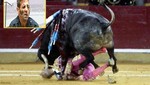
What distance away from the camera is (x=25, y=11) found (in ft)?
40.4

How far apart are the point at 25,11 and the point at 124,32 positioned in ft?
8.04

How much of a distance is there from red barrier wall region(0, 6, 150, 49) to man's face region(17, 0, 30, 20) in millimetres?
668

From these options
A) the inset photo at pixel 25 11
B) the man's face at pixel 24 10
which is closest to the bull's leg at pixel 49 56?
the inset photo at pixel 25 11

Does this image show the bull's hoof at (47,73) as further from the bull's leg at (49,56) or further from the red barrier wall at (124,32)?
the red barrier wall at (124,32)

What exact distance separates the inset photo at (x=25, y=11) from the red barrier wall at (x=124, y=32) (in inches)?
22.2

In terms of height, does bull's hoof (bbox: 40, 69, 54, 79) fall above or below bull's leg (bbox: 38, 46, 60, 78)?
below

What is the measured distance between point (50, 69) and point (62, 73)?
215 millimetres

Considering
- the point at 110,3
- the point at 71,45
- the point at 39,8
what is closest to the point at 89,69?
the point at 71,45

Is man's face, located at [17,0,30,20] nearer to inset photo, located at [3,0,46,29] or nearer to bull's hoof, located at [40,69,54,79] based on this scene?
inset photo, located at [3,0,46,29]

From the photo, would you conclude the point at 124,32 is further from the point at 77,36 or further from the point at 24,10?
the point at 77,36

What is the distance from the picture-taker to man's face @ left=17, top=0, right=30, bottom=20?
12.3 meters

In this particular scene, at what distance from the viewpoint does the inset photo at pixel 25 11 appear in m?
12.3

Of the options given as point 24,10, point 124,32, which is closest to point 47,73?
point 24,10

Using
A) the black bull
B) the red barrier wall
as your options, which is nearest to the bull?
the black bull
